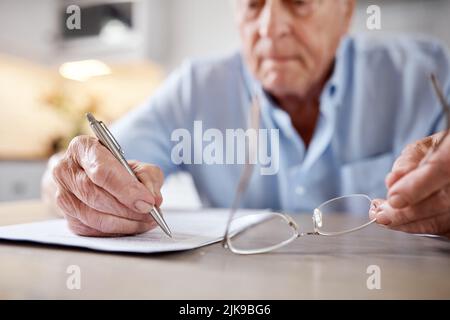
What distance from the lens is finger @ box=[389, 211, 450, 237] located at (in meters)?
0.35

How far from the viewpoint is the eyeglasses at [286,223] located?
0.36m

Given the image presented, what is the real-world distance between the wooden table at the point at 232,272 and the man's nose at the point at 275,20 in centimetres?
44

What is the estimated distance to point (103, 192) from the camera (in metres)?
0.38

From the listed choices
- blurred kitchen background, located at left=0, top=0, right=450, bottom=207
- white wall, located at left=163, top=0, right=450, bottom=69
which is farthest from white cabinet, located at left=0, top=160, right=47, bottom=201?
white wall, located at left=163, top=0, right=450, bottom=69

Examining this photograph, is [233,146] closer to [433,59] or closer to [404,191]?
[404,191]

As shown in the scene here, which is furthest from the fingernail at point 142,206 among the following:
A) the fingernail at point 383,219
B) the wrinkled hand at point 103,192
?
the fingernail at point 383,219

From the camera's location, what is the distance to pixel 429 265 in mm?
301

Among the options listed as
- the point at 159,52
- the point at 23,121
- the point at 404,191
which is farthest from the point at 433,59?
the point at 23,121

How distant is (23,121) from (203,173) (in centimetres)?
178

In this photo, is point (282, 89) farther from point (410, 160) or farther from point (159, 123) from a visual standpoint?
point (410, 160)

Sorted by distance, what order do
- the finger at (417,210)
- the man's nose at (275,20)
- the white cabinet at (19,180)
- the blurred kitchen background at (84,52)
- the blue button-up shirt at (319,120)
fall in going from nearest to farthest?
the finger at (417,210) → the man's nose at (275,20) → the blue button-up shirt at (319,120) → the white cabinet at (19,180) → the blurred kitchen background at (84,52)

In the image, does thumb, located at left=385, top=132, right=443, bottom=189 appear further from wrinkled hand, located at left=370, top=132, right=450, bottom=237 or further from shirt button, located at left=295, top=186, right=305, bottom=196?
shirt button, located at left=295, top=186, right=305, bottom=196

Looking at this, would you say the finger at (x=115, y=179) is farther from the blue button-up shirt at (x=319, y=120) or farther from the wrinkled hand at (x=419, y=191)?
the blue button-up shirt at (x=319, y=120)

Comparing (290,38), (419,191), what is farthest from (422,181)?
(290,38)
